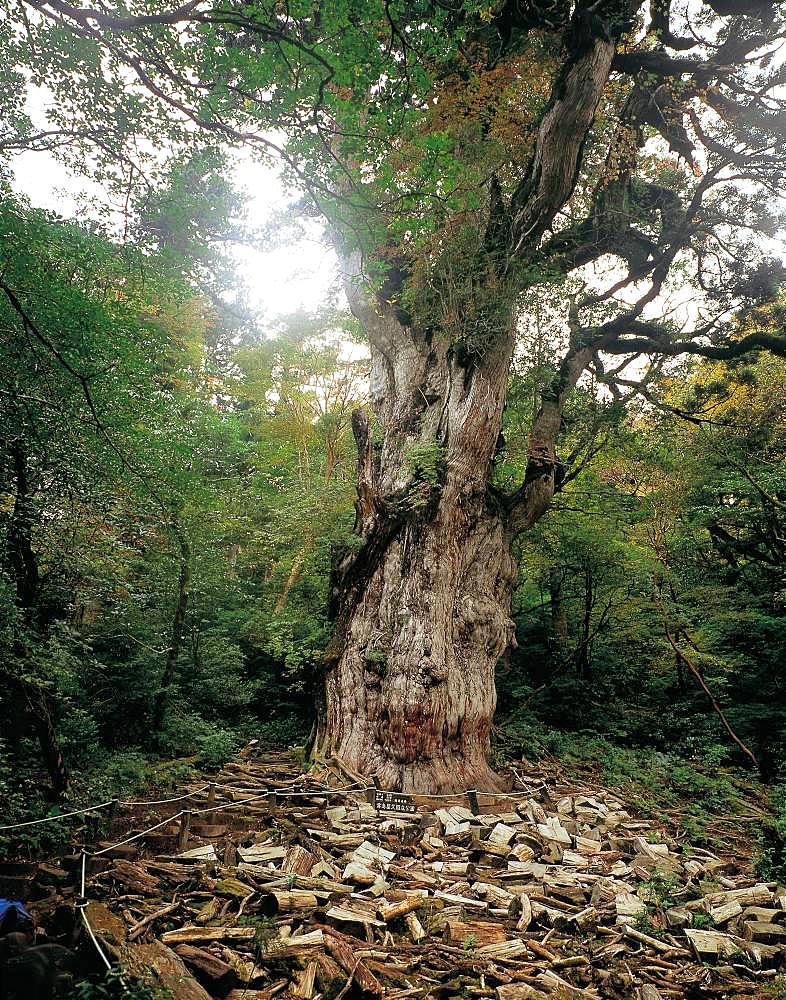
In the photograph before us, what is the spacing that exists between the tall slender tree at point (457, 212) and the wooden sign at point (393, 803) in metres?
0.23

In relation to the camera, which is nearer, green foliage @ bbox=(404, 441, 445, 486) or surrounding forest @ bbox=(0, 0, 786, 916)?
surrounding forest @ bbox=(0, 0, 786, 916)

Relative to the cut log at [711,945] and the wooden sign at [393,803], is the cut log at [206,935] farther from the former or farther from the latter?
the cut log at [711,945]

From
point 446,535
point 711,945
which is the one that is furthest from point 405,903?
point 446,535

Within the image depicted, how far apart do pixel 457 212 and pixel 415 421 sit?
2824 mm

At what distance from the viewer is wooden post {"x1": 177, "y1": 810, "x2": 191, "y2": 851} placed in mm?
4039

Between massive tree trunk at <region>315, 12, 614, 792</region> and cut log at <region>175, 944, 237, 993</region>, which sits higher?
massive tree trunk at <region>315, 12, 614, 792</region>

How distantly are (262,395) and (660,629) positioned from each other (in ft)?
37.2

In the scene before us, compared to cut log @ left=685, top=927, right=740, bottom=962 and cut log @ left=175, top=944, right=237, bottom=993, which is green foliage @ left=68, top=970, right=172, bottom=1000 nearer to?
cut log @ left=175, top=944, right=237, bottom=993

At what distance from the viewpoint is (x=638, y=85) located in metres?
8.24

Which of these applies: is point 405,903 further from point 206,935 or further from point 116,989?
point 116,989

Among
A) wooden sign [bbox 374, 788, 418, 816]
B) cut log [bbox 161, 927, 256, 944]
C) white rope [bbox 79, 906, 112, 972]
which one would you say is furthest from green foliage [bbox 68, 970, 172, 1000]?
wooden sign [bbox 374, 788, 418, 816]

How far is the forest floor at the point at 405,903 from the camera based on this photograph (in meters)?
2.59

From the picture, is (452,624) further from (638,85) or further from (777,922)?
(638,85)

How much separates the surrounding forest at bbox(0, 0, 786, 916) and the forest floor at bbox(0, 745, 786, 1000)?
0.83 metres
